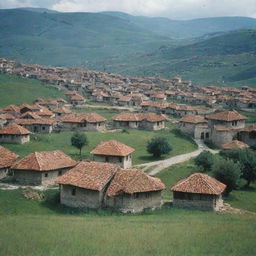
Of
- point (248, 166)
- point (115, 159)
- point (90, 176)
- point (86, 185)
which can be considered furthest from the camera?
point (115, 159)

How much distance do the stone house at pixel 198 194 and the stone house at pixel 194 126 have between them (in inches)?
1506

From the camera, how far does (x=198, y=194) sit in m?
38.8

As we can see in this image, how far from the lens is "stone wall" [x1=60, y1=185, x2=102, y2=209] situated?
124 ft

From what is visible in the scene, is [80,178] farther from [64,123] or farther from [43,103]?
[43,103]

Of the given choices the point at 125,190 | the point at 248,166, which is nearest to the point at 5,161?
the point at 125,190

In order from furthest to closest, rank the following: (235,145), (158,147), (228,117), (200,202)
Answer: (228,117), (235,145), (158,147), (200,202)

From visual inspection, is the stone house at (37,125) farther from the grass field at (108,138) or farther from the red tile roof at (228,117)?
the red tile roof at (228,117)

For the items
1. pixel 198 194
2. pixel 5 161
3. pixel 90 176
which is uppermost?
pixel 90 176

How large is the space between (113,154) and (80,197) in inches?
601

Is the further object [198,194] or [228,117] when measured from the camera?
[228,117]

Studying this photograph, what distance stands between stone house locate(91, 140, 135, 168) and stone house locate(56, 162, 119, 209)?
12691 mm

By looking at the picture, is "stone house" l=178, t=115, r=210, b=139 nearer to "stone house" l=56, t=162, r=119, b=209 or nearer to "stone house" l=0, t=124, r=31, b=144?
"stone house" l=0, t=124, r=31, b=144

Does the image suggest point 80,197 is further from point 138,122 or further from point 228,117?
point 138,122

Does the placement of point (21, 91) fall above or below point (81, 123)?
above
